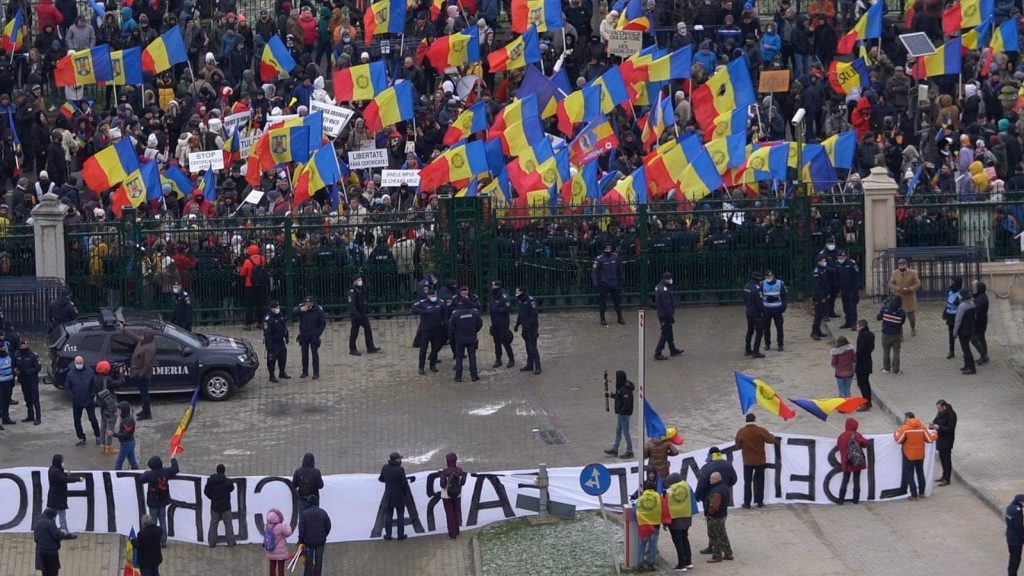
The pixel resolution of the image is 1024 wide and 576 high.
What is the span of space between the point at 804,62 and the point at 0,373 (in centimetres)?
2060

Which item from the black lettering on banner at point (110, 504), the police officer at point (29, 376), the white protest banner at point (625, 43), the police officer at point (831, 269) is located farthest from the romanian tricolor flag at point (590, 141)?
the black lettering on banner at point (110, 504)

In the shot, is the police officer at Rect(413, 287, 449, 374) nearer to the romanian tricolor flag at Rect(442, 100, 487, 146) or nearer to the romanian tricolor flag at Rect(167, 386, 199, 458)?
the romanian tricolor flag at Rect(167, 386, 199, 458)

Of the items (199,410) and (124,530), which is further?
(199,410)

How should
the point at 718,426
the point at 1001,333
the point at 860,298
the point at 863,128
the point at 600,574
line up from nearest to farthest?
the point at 600,574 → the point at 718,426 → the point at 1001,333 → the point at 860,298 → the point at 863,128

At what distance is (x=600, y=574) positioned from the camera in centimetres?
2797

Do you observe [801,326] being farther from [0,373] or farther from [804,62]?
[0,373]

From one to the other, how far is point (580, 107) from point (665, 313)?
7.74 meters

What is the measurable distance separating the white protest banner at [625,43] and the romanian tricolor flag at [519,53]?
155cm

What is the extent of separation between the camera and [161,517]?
2969cm

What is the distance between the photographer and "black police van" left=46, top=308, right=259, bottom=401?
35.3 metres

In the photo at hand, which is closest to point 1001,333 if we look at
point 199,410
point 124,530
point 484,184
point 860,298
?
point 860,298

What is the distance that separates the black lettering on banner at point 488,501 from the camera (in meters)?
30.0

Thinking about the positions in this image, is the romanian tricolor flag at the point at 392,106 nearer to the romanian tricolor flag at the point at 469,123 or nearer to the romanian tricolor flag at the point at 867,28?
the romanian tricolor flag at the point at 469,123

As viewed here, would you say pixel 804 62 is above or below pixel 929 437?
above
